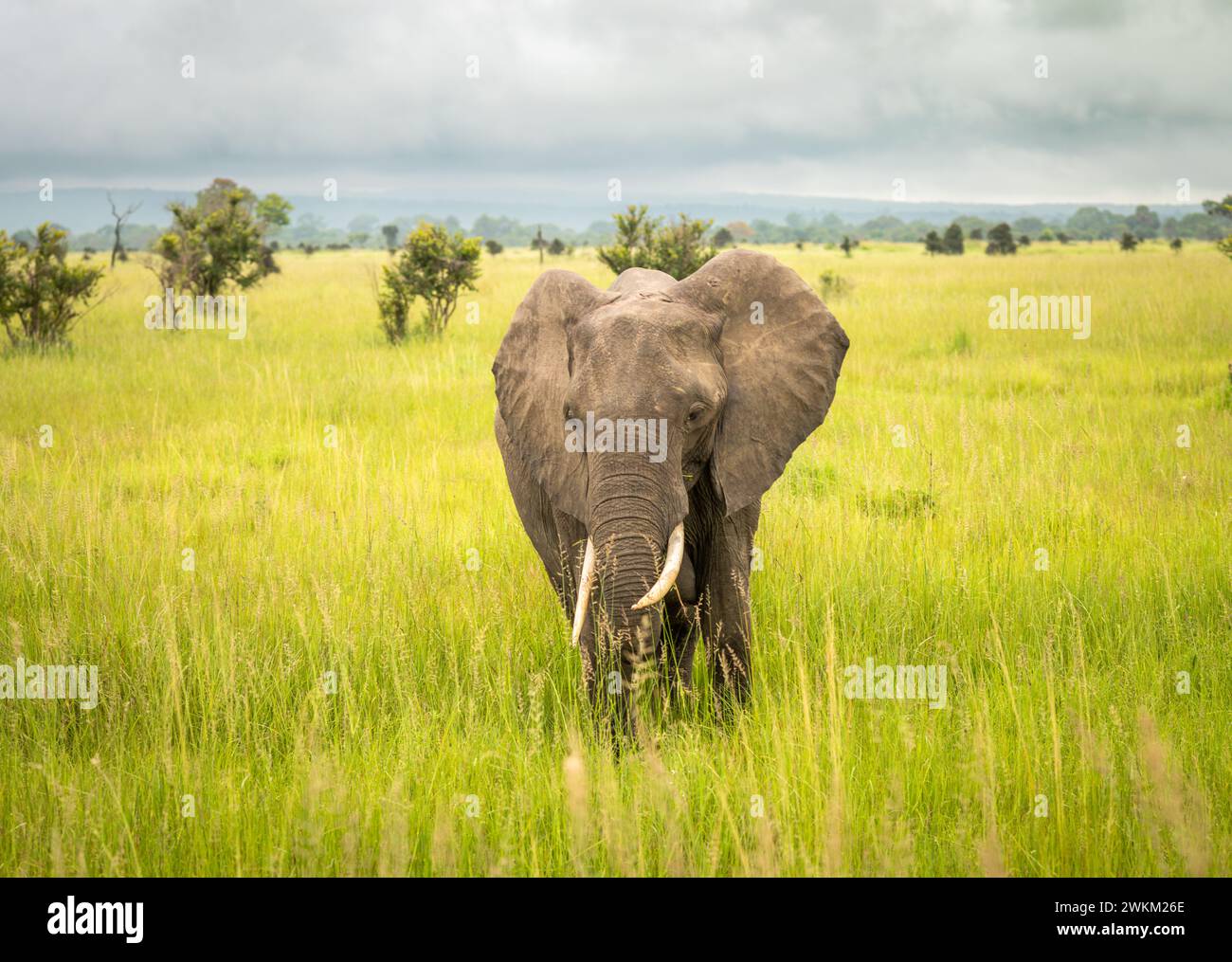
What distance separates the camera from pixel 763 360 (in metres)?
4.60

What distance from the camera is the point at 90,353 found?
46.4ft

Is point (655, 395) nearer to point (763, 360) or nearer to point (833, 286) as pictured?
point (763, 360)

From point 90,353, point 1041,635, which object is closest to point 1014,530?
point 1041,635

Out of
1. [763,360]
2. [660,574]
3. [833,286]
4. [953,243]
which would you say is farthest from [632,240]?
[953,243]

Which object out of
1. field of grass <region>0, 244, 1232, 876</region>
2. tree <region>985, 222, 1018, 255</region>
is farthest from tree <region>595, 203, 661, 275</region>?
tree <region>985, 222, 1018, 255</region>

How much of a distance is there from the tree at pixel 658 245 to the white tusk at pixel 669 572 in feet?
39.9

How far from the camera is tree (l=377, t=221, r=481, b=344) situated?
54.6ft

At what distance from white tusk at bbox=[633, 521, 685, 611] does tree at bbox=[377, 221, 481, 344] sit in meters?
12.9

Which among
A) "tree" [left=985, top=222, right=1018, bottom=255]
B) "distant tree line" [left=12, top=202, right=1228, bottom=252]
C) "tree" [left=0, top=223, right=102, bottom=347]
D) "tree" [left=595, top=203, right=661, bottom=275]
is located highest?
"distant tree line" [left=12, top=202, right=1228, bottom=252]

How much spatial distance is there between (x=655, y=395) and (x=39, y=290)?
1473cm

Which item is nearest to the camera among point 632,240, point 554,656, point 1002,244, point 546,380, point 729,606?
point 546,380

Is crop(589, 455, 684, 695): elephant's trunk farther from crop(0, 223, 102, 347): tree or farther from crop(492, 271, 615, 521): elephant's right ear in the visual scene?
crop(0, 223, 102, 347): tree
